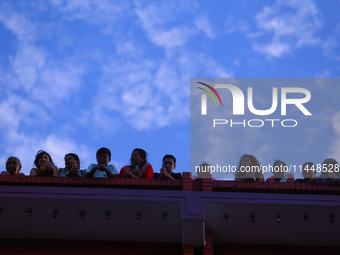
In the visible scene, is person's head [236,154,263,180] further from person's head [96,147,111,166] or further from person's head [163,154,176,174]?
person's head [96,147,111,166]

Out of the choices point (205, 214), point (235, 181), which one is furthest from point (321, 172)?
point (205, 214)

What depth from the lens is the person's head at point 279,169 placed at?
396 inches

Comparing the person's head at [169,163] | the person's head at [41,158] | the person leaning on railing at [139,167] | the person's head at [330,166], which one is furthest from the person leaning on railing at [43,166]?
the person's head at [330,166]

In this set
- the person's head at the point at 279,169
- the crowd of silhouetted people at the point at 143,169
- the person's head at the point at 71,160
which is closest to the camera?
the crowd of silhouetted people at the point at 143,169

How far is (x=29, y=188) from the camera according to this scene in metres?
9.12

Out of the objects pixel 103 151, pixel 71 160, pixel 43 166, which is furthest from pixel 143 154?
pixel 43 166

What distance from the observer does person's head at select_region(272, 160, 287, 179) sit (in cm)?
1006

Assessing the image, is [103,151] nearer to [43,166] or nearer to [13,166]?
[43,166]

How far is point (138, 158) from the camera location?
32.6 feet

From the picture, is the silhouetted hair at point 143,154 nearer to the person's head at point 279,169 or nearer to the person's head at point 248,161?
the person's head at point 248,161

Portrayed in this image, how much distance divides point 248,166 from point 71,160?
364 centimetres

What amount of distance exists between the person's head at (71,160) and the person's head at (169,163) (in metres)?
1.80

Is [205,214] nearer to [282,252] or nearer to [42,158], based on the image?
[282,252]

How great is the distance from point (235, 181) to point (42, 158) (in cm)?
397
